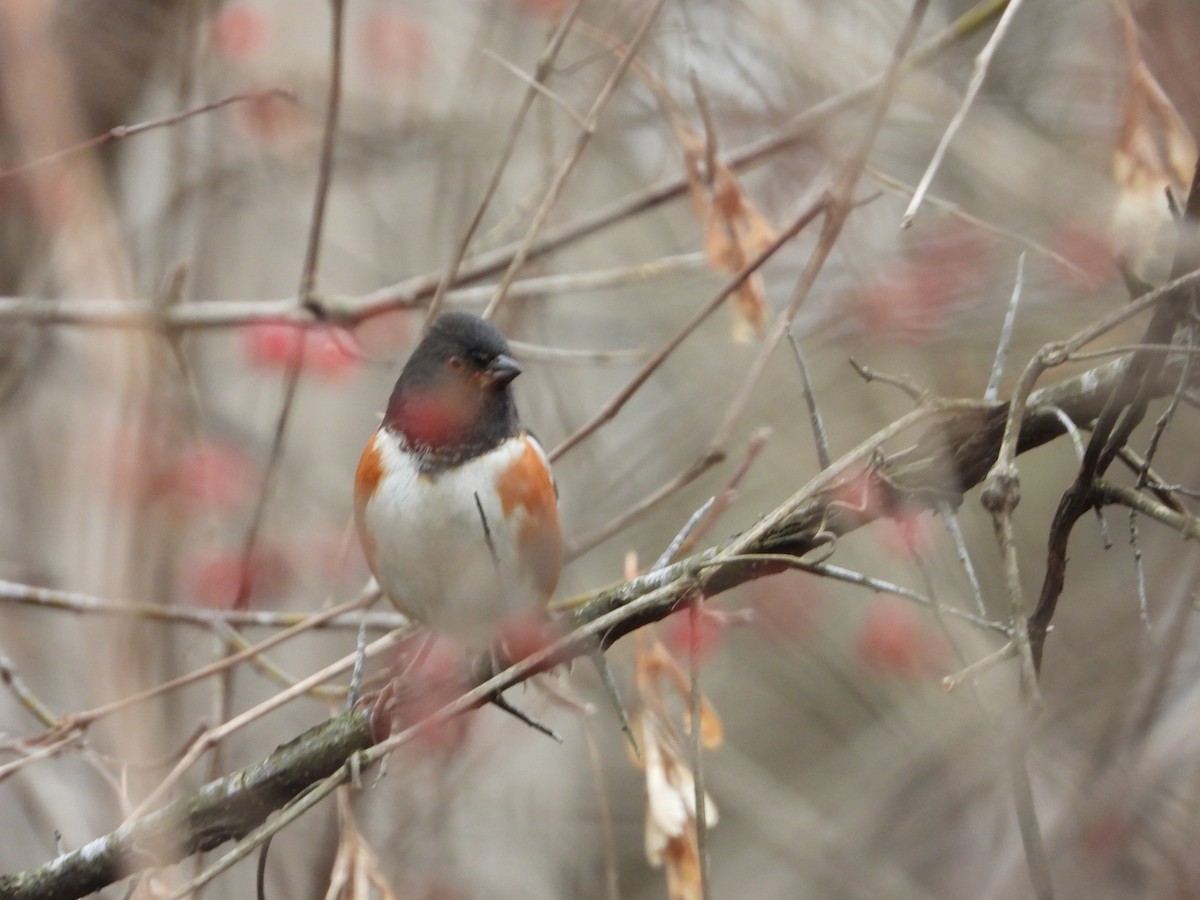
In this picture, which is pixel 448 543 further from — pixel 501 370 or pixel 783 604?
pixel 783 604

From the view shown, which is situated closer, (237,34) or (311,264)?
(311,264)

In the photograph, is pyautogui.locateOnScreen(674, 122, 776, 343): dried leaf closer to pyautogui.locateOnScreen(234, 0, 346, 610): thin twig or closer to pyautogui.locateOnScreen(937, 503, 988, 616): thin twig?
pyautogui.locateOnScreen(234, 0, 346, 610): thin twig

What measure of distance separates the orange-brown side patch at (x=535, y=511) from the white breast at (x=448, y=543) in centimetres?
1

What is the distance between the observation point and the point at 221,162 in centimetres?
351

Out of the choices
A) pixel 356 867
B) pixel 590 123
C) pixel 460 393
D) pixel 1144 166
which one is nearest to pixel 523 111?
pixel 590 123

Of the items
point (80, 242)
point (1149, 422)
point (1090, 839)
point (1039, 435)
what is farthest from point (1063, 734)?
point (80, 242)

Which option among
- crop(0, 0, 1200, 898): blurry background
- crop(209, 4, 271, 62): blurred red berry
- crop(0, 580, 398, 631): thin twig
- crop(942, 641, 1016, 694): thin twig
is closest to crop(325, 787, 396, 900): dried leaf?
crop(0, 0, 1200, 898): blurry background

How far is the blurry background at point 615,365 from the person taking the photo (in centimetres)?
190

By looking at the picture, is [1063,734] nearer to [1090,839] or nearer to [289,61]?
[1090,839]

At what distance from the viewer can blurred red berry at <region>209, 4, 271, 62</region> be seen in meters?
2.96

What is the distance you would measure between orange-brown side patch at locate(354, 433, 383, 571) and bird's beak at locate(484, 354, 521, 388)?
26cm

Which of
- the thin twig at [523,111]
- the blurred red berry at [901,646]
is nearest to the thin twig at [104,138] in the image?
the thin twig at [523,111]

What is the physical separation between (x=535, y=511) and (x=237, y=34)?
1.52m

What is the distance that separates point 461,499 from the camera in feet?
7.24
